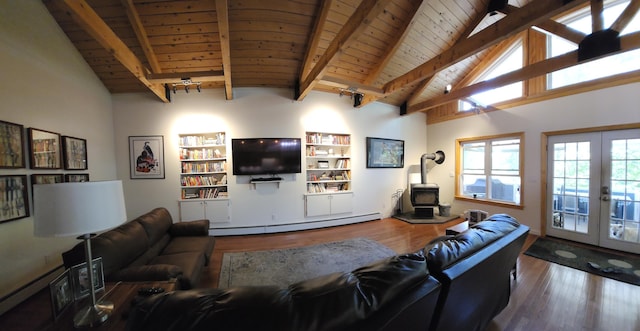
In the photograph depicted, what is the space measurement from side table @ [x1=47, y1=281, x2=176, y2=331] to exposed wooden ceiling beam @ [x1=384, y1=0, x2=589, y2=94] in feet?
12.5

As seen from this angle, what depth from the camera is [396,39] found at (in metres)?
3.78

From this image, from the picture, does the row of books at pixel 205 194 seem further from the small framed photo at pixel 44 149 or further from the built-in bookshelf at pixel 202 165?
the small framed photo at pixel 44 149

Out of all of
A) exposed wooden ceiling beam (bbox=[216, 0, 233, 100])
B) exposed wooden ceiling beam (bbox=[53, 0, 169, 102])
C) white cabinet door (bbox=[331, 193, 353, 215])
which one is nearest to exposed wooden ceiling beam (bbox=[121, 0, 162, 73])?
exposed wooden ceiling beam (bbox=[53, 0, 169, 102])

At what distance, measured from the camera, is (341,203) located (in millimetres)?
4824

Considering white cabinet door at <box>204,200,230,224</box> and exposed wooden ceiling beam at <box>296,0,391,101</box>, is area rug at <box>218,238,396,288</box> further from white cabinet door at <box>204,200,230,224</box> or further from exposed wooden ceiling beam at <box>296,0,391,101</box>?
exposed wooden ceiling beam at <box>296,0,391,101</box>

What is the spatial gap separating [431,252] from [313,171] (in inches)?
148

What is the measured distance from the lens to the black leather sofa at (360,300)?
0.73m

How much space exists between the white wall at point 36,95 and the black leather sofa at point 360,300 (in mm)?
3065

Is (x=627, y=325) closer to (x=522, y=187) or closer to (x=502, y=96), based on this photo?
(x=522, y=187)

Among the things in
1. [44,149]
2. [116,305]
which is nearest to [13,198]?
[44,149]

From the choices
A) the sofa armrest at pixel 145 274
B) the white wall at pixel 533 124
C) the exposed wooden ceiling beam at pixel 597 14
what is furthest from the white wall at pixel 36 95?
the white wall at pixel 533 124

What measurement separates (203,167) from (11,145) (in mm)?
2210

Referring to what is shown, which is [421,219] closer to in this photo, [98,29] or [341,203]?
[341,203]

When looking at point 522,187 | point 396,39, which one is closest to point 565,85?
point 522,187
